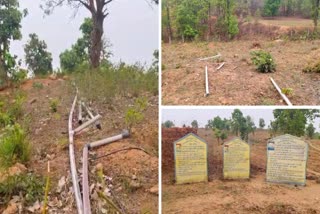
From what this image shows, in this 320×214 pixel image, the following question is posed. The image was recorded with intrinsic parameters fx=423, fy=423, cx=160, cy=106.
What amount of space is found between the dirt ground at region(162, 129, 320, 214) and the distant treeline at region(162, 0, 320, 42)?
84.6 inches

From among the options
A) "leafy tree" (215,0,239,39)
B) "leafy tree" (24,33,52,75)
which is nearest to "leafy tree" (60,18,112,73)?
"leafy tree" (24,33,52,75)

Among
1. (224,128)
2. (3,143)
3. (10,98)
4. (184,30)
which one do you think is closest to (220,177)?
(224,128)

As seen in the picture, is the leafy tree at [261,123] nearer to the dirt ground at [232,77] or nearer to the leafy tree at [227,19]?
the dirt ground at [232,77]

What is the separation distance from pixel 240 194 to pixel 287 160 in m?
0.42

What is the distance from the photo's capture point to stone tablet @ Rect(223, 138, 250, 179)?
10.1 ft

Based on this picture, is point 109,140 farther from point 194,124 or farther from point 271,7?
point 271,7

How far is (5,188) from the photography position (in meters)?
3.07

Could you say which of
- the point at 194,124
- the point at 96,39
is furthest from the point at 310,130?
the point at 96,39

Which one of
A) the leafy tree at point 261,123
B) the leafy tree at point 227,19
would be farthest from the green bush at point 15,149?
the leafy tree at point 227,19

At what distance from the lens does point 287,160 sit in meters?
3.00

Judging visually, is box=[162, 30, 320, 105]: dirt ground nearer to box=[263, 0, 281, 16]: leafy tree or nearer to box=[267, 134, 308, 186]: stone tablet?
box=[267, 134, 308, 186]: stone tablet

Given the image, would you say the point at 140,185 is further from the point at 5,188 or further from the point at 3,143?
the point at 3,143

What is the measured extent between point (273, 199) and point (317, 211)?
0.30 meters

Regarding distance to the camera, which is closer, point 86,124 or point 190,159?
point 190,159
